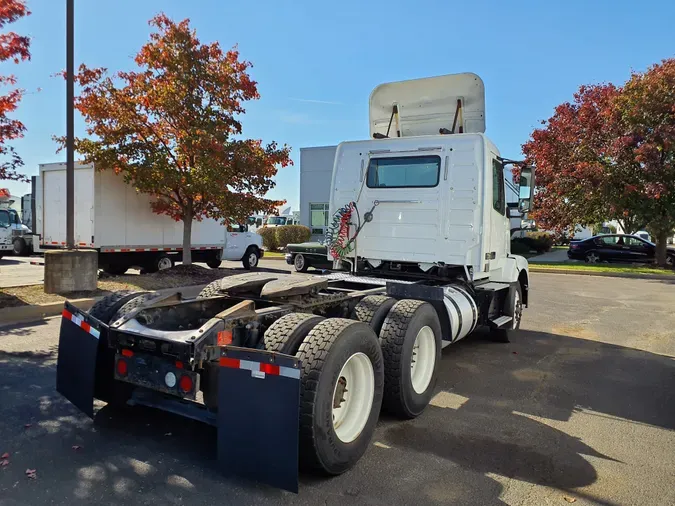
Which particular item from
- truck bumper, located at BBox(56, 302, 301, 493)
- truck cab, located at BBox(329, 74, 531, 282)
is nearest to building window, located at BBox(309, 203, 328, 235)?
truck cab, located at BBox(329, 74, 531, 282)

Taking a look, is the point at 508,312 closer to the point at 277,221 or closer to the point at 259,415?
the point at 259,415

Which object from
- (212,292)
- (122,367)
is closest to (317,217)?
(212,292)

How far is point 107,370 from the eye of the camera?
4.01m

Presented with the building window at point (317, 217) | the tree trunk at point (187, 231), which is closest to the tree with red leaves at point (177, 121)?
the tree trunk at point (187, 231)

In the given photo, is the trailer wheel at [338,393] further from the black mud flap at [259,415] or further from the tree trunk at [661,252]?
the tree trunk at [661,252]

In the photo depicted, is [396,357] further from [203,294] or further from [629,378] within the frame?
[629,378]

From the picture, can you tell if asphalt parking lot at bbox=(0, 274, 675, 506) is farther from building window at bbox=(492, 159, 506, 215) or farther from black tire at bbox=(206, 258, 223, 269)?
black tire at bbox=(206, 258, 223, 269)

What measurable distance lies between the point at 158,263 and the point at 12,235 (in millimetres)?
9877

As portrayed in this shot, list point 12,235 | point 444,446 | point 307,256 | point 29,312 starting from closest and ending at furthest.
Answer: point 444,446, point 29,312, point 307,256, point 12,235

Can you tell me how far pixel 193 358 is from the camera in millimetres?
3123

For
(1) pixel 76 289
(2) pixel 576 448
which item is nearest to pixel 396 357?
(2) pixel 576 448

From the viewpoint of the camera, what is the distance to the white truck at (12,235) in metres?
20.2

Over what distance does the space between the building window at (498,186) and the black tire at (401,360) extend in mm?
2820

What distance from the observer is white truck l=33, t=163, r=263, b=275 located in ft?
43.2
